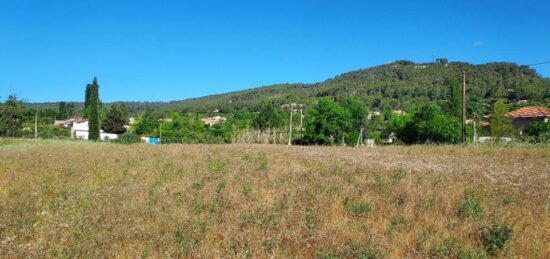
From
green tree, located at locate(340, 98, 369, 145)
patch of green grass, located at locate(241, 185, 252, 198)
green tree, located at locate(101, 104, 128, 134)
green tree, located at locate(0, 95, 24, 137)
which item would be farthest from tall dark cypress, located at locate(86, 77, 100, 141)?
patch of green grass, located at locate(241, 185, 252, 198)

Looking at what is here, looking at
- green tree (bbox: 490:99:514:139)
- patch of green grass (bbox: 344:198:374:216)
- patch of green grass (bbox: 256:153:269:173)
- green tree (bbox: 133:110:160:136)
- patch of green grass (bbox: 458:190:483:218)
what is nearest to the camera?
patch of green grass (bbox: 458:190:483:218)

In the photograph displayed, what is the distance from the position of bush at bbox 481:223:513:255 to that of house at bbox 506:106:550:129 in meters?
87.5

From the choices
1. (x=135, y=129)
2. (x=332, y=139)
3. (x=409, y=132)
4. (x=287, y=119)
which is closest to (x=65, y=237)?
(x=332, y=139)

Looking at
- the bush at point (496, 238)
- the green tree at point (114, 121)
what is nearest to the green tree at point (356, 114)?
the green tree at point (114, 121)

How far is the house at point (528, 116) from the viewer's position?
255 feet

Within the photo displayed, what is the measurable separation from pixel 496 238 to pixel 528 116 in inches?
3604

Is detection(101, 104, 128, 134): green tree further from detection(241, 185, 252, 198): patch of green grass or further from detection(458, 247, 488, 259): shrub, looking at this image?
detection(458, 247, 488, 259): shrub

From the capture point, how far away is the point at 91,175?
1305 cm

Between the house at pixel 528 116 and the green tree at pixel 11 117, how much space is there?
102217mm

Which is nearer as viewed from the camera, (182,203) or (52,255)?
(52,255)

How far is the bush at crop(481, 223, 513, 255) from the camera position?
525cm

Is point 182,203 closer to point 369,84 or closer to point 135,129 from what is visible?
point 135,129

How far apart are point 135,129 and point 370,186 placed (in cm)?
11083

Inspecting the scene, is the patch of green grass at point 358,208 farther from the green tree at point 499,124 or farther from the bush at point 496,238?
the green tree at point 499,124
